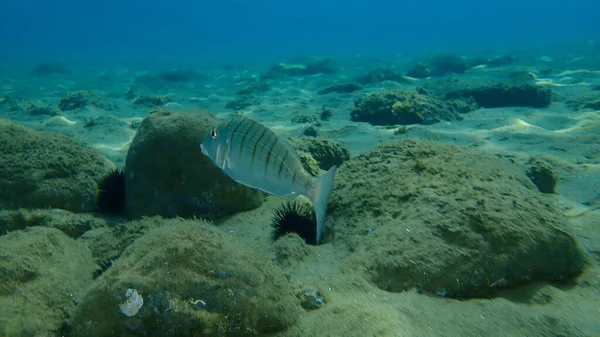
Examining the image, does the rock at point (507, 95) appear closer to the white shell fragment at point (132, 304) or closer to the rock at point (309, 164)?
the rock at point (309, 164)

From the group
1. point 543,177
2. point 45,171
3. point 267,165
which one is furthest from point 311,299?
point 543,177

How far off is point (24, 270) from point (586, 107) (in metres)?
13.3

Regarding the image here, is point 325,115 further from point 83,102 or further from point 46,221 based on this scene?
point 83,102

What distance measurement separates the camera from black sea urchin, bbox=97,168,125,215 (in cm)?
460

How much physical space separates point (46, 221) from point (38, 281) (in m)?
2.09

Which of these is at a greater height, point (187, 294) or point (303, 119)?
point (187, 294)

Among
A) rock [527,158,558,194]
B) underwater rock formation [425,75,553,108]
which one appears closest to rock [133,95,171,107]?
underwater rock formation [425,75,553,108]

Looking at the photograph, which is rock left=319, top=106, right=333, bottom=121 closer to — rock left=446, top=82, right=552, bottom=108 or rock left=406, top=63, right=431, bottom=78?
rock left=446, top=82, right=552, bottom=108

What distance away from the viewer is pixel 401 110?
9922mm

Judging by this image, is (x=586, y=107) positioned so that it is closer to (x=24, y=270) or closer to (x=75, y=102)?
(x=24, y=270)

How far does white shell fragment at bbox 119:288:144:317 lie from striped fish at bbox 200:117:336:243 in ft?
3.02

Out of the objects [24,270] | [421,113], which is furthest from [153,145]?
[421,113]

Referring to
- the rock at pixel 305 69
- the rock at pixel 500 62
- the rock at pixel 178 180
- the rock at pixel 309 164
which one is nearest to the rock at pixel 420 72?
the rock at pixel 500 62

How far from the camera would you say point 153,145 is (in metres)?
4.37
